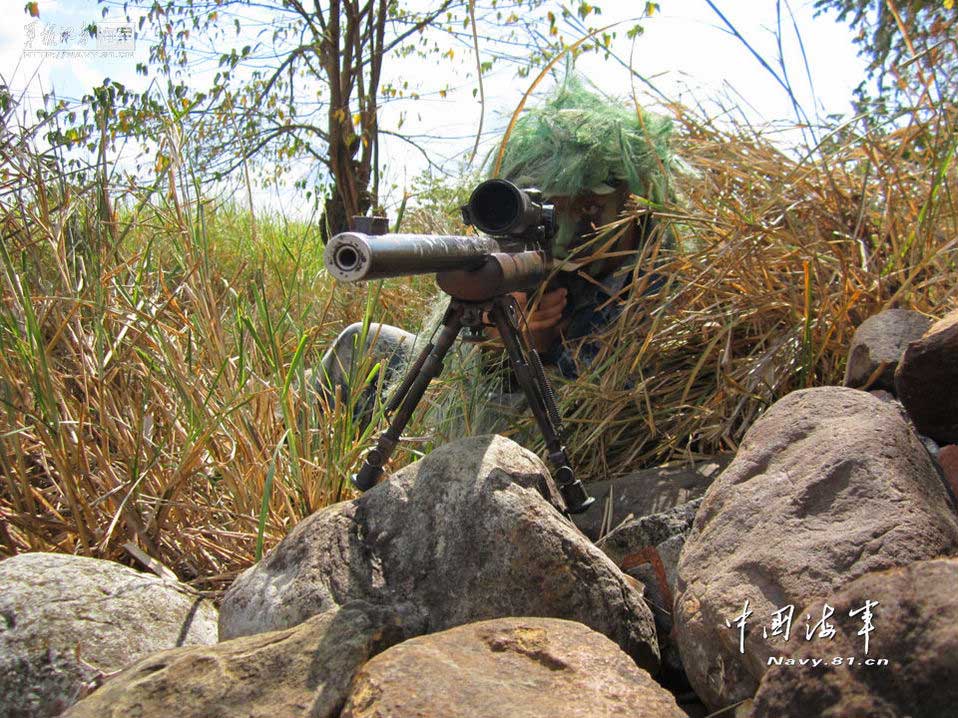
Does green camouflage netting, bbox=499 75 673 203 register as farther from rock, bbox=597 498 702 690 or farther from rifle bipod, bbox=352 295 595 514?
rock, bbox=597 498 702 690

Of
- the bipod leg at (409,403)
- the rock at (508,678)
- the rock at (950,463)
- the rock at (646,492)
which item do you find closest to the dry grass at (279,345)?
the rock at (646,492)

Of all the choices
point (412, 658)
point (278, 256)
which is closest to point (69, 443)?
point (412, 658)

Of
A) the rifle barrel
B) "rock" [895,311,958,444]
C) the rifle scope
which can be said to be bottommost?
"rock" [895,311,958,444]

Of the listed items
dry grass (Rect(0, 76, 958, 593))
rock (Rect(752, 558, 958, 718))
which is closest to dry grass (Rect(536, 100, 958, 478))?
dry grass (Rect(0, 76, 958, 593))

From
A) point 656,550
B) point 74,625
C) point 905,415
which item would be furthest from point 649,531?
point 74,625

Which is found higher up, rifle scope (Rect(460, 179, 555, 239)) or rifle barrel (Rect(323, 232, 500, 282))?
rifle scope (Rect(460, 179, 555, 239))

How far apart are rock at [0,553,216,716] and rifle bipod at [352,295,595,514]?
0.47 m

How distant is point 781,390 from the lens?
270 centimetres

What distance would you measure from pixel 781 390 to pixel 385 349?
62.9 inches

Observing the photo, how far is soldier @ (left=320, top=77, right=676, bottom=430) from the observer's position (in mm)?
3014

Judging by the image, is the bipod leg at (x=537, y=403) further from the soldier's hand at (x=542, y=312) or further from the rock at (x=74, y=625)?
the rock at (x=74, y=625)

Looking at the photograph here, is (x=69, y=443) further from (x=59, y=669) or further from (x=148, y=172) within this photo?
(x=148, y=172)

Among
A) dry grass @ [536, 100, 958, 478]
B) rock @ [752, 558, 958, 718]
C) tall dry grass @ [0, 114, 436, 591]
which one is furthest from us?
dry grass @ [536, 100, 958, 478]

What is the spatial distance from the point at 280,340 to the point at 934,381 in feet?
5.67
